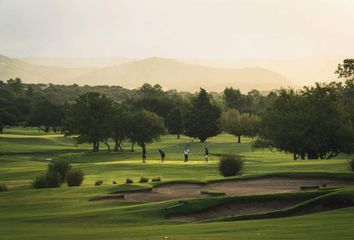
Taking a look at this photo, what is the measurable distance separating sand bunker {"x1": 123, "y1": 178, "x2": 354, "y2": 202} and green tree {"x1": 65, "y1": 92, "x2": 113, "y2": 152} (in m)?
59.8

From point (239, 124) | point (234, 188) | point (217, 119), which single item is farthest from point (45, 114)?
point (234, 188)

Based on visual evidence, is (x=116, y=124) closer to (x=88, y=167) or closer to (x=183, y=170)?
(x=88, y=167)

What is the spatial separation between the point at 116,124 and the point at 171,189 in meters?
61.9

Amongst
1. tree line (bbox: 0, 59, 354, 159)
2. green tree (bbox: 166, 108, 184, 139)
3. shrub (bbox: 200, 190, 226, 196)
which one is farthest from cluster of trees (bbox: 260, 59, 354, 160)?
green tree (bbox: 166, 108, 184, 139)

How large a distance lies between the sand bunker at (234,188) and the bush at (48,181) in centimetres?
926

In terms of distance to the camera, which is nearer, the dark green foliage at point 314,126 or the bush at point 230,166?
the bush at point 230,166

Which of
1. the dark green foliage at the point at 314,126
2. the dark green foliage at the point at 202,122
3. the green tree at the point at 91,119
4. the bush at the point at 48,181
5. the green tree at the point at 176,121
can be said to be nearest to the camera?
the bush at the point at 48,181

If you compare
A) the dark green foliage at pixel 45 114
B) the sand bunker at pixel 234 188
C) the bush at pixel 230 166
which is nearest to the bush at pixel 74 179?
the sand bunker at pixel 234 188

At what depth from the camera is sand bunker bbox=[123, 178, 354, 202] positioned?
35250 mm

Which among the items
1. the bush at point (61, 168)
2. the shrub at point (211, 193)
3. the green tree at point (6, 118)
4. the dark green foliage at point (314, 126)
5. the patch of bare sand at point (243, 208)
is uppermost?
the green tree at point (6, 118)

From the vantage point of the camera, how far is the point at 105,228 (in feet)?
80.3

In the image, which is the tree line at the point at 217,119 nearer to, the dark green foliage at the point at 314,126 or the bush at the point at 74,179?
the dark green foliage at the point at 314,126

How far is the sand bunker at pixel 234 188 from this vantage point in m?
35.2

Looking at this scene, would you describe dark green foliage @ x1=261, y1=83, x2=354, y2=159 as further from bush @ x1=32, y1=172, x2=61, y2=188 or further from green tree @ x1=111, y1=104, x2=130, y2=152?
bush @ x1=32, y1=172, x2=61, y2=188
